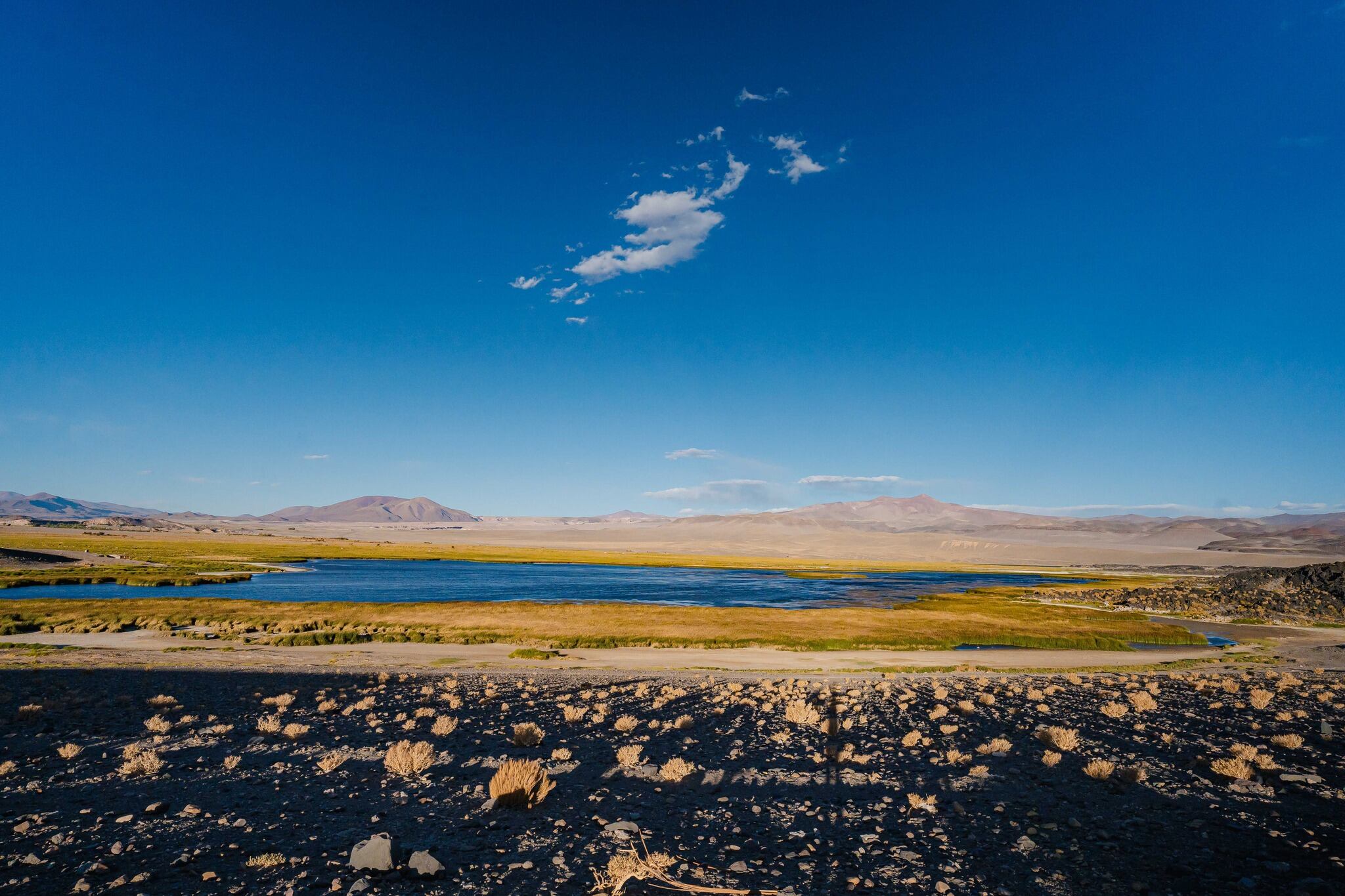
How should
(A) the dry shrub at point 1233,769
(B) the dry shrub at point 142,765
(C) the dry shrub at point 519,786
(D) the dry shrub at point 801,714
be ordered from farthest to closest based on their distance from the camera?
(D) the dry shrub at point 801,714 → (A) the dry shrub at point 1233,769 → (B) the dry shrub at point 142,765 → (C) the dry shrub at point 519,786

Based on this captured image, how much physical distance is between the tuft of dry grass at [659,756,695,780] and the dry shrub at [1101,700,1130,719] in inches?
516

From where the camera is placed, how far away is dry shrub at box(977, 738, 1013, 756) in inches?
543

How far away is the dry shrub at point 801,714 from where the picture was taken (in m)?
16.7

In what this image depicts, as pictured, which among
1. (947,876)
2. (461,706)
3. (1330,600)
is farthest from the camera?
(1330,600)

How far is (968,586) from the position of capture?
9281 centimetres

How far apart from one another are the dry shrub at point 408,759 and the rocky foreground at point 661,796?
0.07m

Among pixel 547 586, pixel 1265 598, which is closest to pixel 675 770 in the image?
pixel 547 586

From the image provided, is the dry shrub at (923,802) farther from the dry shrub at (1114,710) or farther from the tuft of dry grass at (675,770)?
the dry shrub at (1114,710)

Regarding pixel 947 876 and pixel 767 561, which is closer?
pixel 947 876

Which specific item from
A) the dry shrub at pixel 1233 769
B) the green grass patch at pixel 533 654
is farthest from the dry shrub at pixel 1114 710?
the green grass patch at pixel 533 654

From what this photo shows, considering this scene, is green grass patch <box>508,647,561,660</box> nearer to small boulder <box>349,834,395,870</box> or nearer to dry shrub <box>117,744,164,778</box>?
dry shrub <box>117,744,164,778</box>

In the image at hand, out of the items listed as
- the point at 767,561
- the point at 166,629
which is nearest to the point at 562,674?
the point at 166,629

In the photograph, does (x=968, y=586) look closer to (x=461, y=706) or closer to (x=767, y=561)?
(x=767, y=561)

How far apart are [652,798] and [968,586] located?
9461cm
